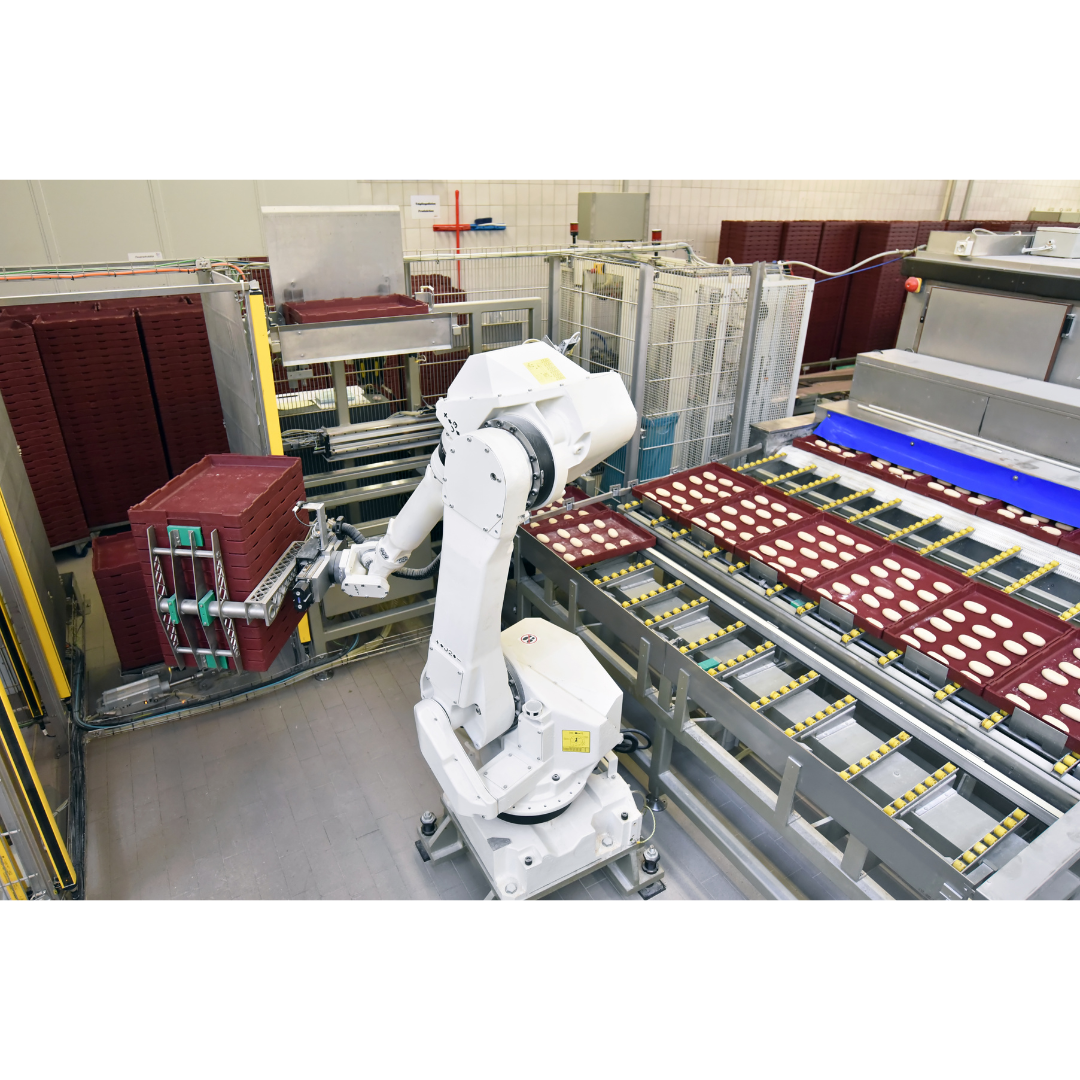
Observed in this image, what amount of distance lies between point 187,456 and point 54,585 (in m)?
1.75

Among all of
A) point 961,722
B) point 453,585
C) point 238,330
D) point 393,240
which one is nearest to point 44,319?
point 238,330

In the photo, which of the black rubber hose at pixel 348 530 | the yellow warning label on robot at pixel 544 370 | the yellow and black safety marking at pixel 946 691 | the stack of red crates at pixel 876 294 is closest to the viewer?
the yellow warning label on robot at pixel 544 370

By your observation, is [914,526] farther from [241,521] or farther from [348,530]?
[241,521]

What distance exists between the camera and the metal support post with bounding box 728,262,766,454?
5.05 meters

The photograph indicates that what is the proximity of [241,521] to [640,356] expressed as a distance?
2983mm

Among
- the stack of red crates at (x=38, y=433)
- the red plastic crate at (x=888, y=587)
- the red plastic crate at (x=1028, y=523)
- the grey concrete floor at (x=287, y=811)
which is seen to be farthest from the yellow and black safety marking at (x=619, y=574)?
the stack of red crates at (x=38, y=433)

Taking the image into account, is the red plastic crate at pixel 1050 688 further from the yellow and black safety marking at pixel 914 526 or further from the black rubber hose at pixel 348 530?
the black rubber hose at pixel 348 530

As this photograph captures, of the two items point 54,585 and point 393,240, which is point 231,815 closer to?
point 54,585

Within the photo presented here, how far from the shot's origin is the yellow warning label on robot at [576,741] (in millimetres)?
3156

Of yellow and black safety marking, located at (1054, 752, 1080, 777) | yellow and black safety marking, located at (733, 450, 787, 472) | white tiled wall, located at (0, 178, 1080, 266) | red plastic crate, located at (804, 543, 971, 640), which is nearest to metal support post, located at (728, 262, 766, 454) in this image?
yellow and black safety marking, located at (733, 450, 787, 472)

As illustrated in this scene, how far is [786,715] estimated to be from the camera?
337 centimetres

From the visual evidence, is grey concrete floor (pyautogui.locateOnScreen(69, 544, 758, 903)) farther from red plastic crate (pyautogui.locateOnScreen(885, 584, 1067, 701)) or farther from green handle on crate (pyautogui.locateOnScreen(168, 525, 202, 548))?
green handle on crate (pyautogui.locateOnScreen(168, 525, 202, 548))

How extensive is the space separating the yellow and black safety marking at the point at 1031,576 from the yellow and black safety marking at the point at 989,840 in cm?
132

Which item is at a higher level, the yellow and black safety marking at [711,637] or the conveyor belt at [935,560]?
the conveyor belt at [935,560]
